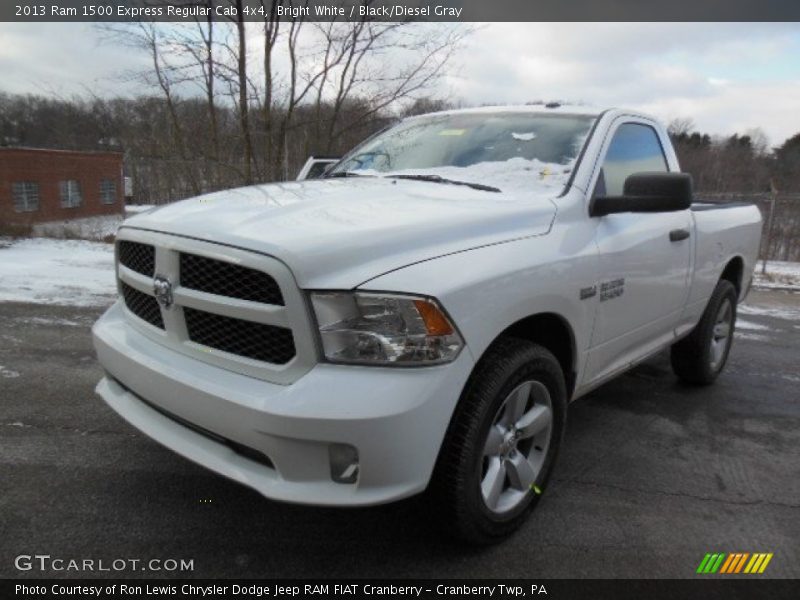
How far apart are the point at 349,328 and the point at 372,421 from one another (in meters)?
0.31

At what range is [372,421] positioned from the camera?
1871 mm

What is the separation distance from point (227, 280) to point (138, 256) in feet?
2.27

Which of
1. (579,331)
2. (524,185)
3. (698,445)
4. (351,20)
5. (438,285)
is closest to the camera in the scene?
(438,285)

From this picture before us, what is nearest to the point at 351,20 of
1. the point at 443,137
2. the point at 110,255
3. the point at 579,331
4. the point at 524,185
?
the point at 110,255

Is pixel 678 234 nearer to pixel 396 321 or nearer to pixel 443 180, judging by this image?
pixel 443 180

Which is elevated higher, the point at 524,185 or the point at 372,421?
the point at 524,185

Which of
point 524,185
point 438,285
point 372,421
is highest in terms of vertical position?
point 524,185

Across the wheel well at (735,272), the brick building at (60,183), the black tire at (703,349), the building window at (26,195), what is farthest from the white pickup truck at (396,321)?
the building window at (26,195)

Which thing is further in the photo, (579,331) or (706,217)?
(706,217)

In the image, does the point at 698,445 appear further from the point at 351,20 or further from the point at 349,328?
the point at 351,20

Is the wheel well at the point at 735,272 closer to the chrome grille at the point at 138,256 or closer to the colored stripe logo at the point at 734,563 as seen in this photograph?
the colored stripe logo at the point at 734,563

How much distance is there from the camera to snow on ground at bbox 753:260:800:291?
32.7ft

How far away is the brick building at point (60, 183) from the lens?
30.4m

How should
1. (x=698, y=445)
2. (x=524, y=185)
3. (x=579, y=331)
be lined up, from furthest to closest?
(x=698, y=445), (x=524, y=185), (x=579, y=331)
